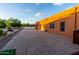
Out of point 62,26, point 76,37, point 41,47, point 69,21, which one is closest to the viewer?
point 41,47

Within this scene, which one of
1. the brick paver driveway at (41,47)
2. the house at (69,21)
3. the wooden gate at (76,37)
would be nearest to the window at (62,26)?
the house at (69,21)

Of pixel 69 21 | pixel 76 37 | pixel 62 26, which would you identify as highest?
pixel 69 21

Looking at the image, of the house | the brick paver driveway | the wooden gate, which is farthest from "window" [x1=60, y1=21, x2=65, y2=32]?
the wooden gate

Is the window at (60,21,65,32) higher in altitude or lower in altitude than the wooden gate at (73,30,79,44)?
higher

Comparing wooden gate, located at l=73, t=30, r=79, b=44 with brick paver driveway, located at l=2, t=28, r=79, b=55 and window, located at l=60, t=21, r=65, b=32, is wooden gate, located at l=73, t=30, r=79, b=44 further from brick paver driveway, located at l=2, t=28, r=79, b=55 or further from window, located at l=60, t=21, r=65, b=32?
window, located at l=60, t=21, r=65, b=32

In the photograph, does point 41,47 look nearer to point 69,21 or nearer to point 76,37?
point 76,37

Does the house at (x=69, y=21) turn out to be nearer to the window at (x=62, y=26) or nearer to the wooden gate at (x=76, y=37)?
the window at (x=62, y=26)

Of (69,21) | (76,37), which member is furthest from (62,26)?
(76,37)

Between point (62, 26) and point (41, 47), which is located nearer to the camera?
point (41, 47)

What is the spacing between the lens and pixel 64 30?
1433 centimetres

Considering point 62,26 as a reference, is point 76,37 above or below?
below
